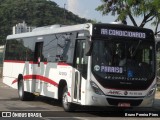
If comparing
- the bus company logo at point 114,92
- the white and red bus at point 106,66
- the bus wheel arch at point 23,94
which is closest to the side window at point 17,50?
the bus wheel arch at point 23,94

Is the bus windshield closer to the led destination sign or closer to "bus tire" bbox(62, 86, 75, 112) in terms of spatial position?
the led destination sign

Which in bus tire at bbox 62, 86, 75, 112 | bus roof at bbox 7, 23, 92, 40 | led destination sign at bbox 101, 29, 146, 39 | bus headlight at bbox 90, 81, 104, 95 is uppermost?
bus roof at bbox 7, 23, 92, 40

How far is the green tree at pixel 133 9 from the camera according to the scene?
22.5m

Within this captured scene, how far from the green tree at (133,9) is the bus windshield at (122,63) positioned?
6.83 metres

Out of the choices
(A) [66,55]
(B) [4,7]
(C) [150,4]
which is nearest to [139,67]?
(A) [66,55]

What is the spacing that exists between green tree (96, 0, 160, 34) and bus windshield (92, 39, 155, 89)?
6826mm

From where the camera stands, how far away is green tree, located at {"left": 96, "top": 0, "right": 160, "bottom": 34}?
2252cm

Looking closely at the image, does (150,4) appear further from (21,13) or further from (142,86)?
(21,13)

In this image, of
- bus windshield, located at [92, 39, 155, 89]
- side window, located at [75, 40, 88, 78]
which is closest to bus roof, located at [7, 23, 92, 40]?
side window, located at [75, 40, 88, 78]

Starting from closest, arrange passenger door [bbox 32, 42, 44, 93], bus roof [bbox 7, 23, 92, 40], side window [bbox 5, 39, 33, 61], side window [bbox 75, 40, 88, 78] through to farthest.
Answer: side window [bbox 75, 40, 88, 78] → bus roof [bbox 7, 23, 92, 40] → passenger door [bbox 32, 42, 44, 93] → side window [bbox 5, 39, 33, 61]

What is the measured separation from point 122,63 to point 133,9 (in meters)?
9.20

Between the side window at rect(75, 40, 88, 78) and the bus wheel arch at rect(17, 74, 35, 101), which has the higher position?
the side window at rect(75, 40, 88, 78)

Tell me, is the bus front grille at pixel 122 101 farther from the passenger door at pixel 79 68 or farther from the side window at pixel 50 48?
the side window at pixel 50 48

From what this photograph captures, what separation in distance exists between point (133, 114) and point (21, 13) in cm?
7478
